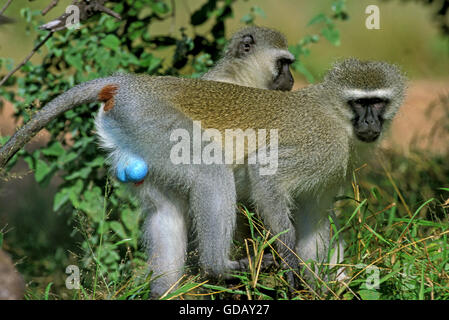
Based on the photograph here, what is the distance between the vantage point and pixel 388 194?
5.69 metres

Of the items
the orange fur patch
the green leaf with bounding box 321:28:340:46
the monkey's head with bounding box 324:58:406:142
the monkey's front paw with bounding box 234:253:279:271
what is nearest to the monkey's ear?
the green leaf with bounding box 321:28:340:46

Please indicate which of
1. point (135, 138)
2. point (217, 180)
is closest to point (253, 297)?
point (217, 180)

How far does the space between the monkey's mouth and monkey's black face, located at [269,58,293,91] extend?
1323 millimetres

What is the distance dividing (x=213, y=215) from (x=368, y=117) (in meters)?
1.12

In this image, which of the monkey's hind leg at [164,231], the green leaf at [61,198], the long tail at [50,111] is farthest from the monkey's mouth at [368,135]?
the green leaf at [61,198]

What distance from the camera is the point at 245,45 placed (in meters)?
5.28

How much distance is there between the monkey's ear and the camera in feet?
17.2

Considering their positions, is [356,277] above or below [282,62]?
below

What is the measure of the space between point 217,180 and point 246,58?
186 centimetres

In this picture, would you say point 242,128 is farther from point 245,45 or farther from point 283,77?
point 245,45

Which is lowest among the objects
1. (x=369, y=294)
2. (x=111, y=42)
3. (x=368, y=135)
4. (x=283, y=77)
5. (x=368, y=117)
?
(x=369, y=294)

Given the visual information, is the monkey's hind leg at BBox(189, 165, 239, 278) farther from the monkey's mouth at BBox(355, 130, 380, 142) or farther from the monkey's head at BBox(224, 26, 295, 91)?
the monkey's head at BBox(224, 26, 295, 91)

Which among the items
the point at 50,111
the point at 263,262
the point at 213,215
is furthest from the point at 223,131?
the point at 50,111
